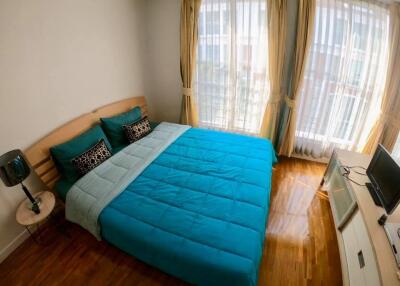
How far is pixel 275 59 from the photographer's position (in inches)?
108

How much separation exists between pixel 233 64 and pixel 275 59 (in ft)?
1.93

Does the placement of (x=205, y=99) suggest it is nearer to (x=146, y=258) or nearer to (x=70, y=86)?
(x=70, y=86)

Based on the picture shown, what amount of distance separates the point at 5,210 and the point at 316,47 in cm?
386

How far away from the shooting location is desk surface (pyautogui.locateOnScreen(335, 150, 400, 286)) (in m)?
1.20

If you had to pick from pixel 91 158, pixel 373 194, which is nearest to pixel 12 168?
pixel 91 158

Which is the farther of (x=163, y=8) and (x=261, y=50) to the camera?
(x=163, y=8)

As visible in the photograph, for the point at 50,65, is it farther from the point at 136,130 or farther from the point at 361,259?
the point at 361,259

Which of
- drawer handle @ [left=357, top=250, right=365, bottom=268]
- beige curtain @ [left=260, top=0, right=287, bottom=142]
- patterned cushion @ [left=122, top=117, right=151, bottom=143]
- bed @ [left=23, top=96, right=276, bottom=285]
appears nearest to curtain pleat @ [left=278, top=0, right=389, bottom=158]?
beige curtain @ [left=260, top=0, right=287, bottom=142]

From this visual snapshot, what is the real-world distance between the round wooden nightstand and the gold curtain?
225 centimetres

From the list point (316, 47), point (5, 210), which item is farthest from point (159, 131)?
point (316, 47)

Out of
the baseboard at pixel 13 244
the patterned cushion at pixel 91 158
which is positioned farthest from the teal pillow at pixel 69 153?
the baseboard at pixel 13 244

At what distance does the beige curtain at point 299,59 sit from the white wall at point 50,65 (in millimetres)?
2332

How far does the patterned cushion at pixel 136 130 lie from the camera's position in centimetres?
273

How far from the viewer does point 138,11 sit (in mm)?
3078
